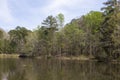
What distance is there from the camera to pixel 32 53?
90.4 metres

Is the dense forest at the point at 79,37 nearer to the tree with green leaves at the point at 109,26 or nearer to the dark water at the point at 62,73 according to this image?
the tree with green leaves at the point at 109,26

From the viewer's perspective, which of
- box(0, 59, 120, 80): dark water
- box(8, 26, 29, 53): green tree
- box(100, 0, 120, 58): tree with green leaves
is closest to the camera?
box(0, 59, 120, 80): dark water

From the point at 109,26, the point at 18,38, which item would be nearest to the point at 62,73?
the point at 109,26

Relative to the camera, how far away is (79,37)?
71.9 m

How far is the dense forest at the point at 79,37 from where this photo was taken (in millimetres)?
53162

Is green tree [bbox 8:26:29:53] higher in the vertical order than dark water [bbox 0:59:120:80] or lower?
higher

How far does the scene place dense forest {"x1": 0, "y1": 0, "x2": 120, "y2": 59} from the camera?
5316 centimetres

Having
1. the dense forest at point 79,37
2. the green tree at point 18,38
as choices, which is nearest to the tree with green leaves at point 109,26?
the dense forest at point 79,37

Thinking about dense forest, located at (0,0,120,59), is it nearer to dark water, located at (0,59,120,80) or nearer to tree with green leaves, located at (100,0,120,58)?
tree with green leaves, located at (100,0,120,58)

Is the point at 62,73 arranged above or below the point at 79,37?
below

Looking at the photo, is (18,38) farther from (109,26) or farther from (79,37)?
(109,26)

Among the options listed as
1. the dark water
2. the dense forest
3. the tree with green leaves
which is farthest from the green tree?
the dark water

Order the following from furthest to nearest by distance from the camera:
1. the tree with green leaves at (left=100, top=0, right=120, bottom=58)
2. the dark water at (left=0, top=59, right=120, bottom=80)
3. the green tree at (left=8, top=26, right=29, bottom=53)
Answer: the green tree at (left=8, top=26, right=29, bottom=53) → the tree with green leaves at (left=100, top=0, right=120, bottom=58) → the dark water at (left=0, top=59, right=120, bottom=80)

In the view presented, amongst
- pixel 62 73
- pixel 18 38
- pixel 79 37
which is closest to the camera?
pixel 62 73
